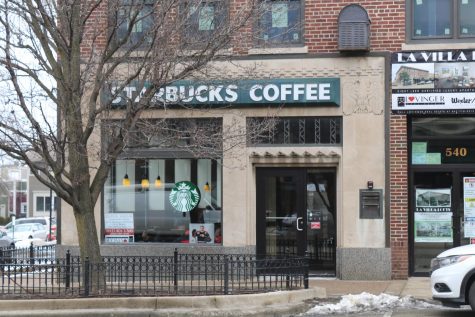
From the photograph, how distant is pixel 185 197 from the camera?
14.6 m

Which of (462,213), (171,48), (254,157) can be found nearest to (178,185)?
(254,157)

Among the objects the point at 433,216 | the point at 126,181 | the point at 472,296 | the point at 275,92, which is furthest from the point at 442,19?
the point at 126,181

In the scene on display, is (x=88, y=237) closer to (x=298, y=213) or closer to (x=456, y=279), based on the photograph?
(x=298, y=213)

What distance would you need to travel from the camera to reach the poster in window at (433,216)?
14.0m

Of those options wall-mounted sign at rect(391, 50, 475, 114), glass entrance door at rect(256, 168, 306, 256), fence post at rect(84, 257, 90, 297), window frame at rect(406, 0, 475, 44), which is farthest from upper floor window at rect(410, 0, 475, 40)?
fence post at rect(84, 257, 90, 297)

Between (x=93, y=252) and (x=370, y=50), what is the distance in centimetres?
678

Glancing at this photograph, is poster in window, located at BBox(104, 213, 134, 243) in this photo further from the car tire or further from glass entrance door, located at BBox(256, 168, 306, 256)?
the car tire

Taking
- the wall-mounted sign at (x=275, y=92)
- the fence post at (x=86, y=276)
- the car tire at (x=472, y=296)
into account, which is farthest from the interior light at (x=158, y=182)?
the car tire at (x=472, y=296)

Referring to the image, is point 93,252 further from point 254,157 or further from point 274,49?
point 274,49

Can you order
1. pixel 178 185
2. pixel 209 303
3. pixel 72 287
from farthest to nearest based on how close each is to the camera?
pixel 178 185, pixel 72 287, pixel 209 303

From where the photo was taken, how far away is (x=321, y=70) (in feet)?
45.8

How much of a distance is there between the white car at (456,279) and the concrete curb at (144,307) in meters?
2.32

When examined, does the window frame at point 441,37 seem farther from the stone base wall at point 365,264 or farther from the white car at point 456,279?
the white car at point 456,279

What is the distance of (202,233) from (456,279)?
6267mm
